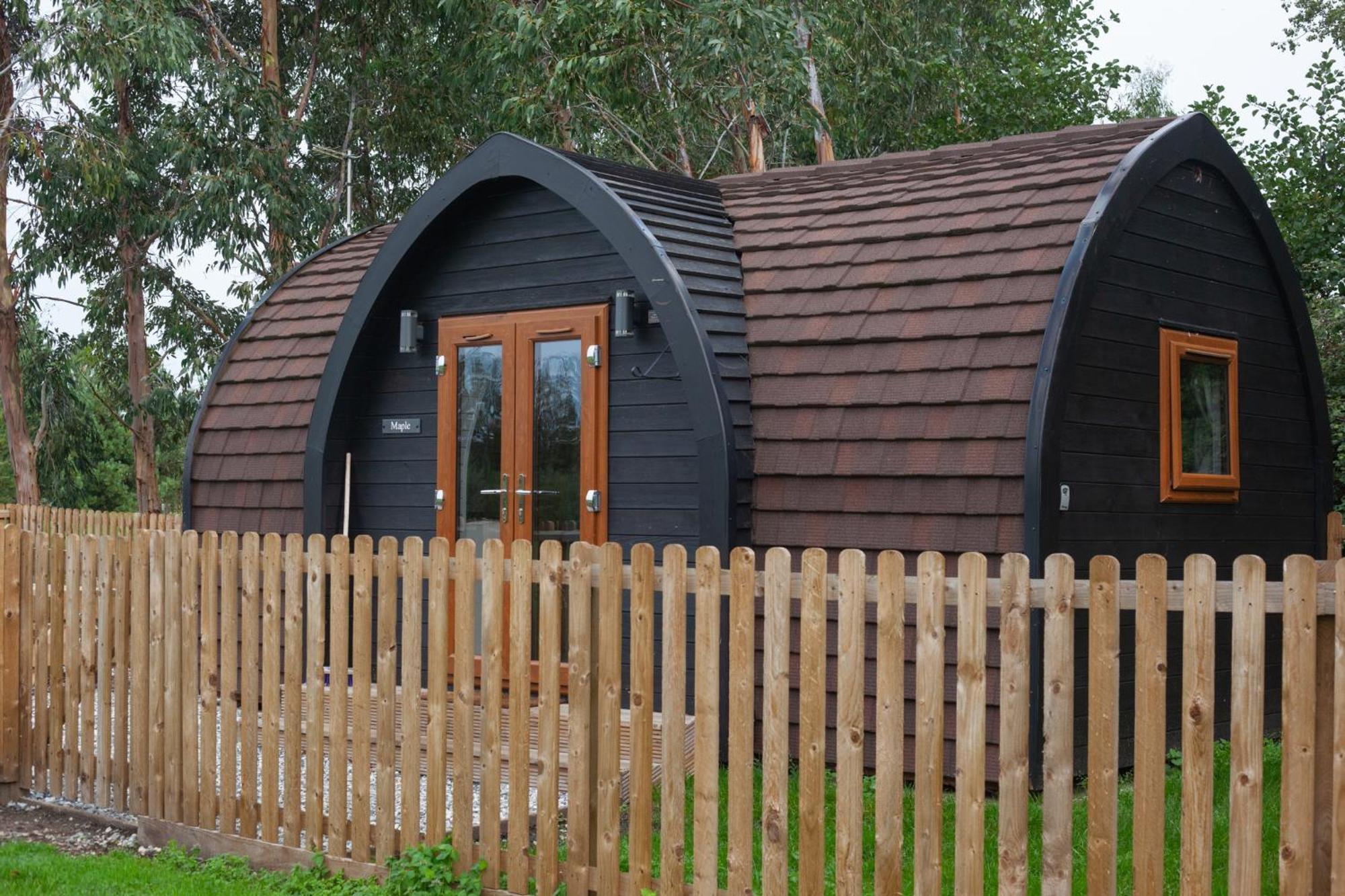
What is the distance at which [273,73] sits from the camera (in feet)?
77.3

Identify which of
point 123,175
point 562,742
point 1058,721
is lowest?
point 562,742

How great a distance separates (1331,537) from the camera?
9.48 m

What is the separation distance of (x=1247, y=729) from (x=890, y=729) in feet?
3.29

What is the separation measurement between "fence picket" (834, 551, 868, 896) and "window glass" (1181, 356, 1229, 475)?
4.40 m

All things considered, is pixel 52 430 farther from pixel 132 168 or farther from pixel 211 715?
pixel 211 715

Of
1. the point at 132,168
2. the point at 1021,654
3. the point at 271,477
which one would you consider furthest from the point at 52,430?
the point at 1021,654

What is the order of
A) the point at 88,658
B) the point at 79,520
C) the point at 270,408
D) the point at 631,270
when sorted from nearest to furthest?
the point at 88,658
the point at 631,270
the point at 270,408
the point at 79,520

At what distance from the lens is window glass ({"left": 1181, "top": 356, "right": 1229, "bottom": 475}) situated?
8180 mm

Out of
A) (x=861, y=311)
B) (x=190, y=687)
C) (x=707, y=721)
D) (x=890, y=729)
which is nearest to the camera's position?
(x=890, y=729)

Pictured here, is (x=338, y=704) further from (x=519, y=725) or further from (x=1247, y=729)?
(x=1247, y=729)

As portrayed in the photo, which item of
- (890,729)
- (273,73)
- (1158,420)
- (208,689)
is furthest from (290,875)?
(273,73)

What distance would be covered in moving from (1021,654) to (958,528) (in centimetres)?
314

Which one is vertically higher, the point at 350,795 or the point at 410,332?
the point at 410,332

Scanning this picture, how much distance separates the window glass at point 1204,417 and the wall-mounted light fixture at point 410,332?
4.78m
